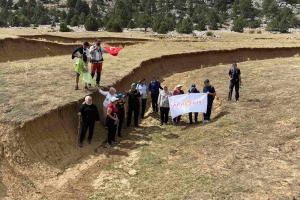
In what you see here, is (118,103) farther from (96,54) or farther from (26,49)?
(26,49)

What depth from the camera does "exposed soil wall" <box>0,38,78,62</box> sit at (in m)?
30.5

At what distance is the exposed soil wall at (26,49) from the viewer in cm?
3055

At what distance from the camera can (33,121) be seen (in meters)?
13.2

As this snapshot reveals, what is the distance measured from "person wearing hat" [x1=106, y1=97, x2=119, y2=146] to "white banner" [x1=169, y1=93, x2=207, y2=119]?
2.95m

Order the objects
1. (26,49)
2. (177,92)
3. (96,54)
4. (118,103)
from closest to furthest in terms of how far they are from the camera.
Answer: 1. (118,103)
2. (177,92)
3. (96,54)
4. (26,49)

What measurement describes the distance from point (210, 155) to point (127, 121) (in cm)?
524

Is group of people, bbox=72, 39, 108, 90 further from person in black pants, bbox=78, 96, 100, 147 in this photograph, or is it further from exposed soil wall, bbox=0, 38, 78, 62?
exposed soil wall, bbox=0, 38, 78, 62

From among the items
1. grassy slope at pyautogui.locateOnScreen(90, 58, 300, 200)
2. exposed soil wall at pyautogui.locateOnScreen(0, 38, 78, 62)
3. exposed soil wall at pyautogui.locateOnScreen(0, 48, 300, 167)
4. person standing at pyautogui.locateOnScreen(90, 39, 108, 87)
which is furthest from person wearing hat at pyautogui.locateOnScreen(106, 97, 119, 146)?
exposed soil wall at pyautogui.locateOnScreen(0, 38, 78, 62)

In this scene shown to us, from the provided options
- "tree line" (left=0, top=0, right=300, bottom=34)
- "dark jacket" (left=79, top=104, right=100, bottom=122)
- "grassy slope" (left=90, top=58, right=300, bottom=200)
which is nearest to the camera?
"grassy slope" (left=90, top=58, right=300, bottom=200)

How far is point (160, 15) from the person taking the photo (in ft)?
341

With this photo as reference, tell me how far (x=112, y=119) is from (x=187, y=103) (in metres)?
3.75

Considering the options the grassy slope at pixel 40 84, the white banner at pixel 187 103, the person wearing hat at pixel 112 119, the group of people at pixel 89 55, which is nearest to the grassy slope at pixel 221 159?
the person wearing hat at pixel 112 119

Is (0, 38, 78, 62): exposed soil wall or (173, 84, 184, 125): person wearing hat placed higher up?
(0, 38, 78, 62): exposed soil wall

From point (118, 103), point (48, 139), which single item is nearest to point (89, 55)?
point (118, 103)
